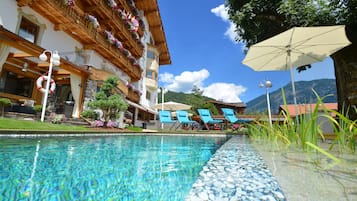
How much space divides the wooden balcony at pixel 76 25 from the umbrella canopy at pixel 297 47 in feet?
31.8

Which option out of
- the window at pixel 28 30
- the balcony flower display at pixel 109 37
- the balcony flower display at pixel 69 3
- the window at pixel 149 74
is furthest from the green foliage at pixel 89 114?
the window at pixel 149 74

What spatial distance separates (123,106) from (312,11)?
910 centimetres

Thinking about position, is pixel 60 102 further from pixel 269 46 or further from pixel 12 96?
pixel 269 46

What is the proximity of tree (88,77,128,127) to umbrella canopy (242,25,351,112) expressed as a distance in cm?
700

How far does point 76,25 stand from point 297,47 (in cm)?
1098

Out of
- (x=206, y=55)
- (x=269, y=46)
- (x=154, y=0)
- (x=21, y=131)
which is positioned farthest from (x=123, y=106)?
(x=206, y=55)

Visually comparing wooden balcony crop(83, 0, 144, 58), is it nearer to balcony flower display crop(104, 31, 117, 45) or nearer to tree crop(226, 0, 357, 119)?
balcony flower display crop(104, 31, 117, 45)

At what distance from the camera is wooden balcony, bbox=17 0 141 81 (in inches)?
350

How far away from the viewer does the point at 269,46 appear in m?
4.49

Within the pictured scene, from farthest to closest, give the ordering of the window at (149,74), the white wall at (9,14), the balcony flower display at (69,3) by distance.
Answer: the window at (149,74) → the balcony flower display at (69,3) → the white wall at (9,14)

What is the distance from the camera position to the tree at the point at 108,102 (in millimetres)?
9438

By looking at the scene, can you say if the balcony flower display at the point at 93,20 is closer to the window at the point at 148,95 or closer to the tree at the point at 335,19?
the tree at the point at 335,19

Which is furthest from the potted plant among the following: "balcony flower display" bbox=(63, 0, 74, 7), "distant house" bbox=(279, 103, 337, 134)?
"distant house" bbox=(279, 103, 337, 134)

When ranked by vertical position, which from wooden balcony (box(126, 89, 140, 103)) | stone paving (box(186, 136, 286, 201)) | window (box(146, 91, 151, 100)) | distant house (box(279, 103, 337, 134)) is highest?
window (box(146, 91, 151, 100))
